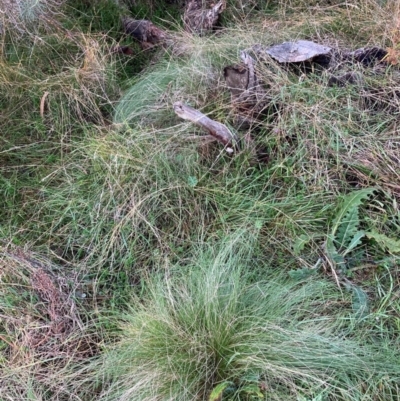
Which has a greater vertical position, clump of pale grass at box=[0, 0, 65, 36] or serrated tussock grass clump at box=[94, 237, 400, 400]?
clump of pale grass at box=[0, 0, 65, 36]

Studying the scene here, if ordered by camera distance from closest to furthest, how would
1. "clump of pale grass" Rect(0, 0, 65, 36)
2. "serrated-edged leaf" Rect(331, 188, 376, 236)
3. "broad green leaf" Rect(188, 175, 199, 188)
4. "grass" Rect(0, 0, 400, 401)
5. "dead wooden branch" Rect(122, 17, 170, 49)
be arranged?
"grass" Rect(0, 0, 400, 401) → "serrated-edged leaf" Rect(331, 188, 376, 236) → "broad green leaf" Rect(188, 175, 199, 188) → "clump of pale grass" Rect(0, 0, 65, 36) → "dead wooden branch" Rect(122, 17, 170, 49)

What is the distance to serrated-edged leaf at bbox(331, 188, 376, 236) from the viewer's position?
1.91m

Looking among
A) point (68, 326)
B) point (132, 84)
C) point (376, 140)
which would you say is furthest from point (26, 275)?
point (376, 140)

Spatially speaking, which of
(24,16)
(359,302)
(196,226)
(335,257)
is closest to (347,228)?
(335,257)

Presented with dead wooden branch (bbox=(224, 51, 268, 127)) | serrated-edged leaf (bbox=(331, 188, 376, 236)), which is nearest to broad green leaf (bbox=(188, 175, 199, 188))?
dead wooden branch (bbox=(224, 51, 268, 127))

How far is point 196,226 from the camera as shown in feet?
6.73

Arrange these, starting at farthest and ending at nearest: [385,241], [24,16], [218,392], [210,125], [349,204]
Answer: [24,16] < [210,125] < [349,204] < [385,241] < [218,392]

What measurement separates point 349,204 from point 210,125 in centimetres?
72

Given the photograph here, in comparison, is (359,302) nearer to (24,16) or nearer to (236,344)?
(236,344)

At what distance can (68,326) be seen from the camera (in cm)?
179

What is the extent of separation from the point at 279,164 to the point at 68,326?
1129mm

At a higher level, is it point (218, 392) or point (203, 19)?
point (203, 19)

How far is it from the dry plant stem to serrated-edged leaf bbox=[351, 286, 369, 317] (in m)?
0.84

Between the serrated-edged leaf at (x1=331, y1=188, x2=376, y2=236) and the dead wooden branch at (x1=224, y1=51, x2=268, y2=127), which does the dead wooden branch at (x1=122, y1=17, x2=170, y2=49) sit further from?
the serrated-edged leaf at (x1=331, y1=188, x2=376, y2=236)
